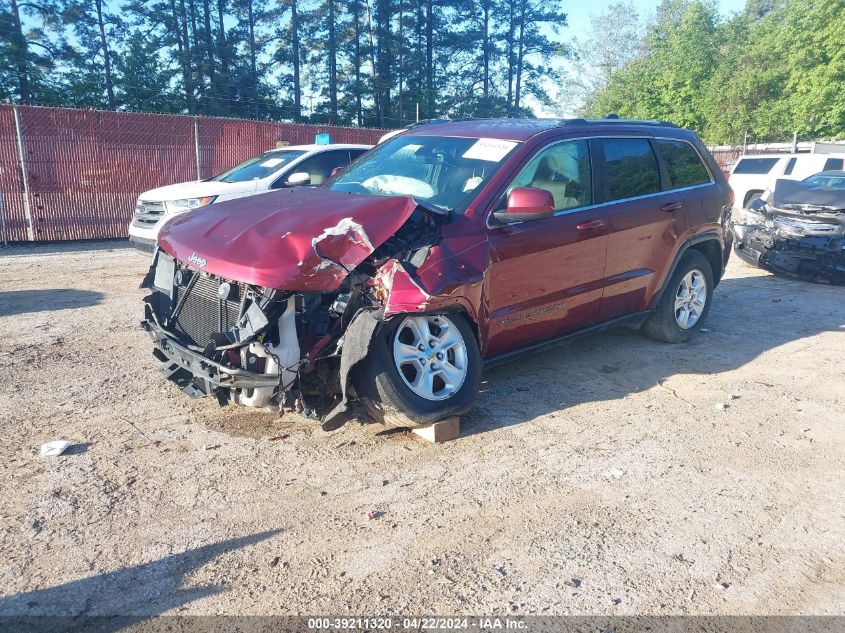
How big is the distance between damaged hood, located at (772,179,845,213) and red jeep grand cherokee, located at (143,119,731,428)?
495cm

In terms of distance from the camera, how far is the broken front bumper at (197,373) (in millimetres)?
3525

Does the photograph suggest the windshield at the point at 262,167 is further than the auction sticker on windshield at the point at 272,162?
No

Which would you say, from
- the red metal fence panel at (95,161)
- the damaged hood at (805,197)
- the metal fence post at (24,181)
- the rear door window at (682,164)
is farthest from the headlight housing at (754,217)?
the metal fence post at (24,181)

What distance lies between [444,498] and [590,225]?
8.21ft

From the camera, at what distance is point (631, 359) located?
5.73 m

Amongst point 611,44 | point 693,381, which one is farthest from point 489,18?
point 693,381

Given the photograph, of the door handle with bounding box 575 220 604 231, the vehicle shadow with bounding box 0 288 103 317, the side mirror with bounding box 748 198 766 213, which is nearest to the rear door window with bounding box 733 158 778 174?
the side mirror with bounding box 748 198 766 213

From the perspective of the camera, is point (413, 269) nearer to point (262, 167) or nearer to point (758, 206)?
point (262, 167)

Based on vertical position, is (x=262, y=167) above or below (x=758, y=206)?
above

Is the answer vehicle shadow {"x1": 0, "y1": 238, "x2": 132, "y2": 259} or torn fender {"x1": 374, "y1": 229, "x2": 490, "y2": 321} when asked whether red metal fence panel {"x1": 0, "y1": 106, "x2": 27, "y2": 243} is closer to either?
vehicle shadow {"x1": 0, "y1": 238, "x2": 132, "y2": 259}

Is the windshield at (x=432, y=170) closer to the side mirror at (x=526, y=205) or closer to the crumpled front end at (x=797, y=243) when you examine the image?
the side mirror at (x=526, y=205)

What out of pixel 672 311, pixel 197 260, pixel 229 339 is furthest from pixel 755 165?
pixel 229 339

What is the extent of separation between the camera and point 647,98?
130 feet

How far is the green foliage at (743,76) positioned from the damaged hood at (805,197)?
24.8 meters
